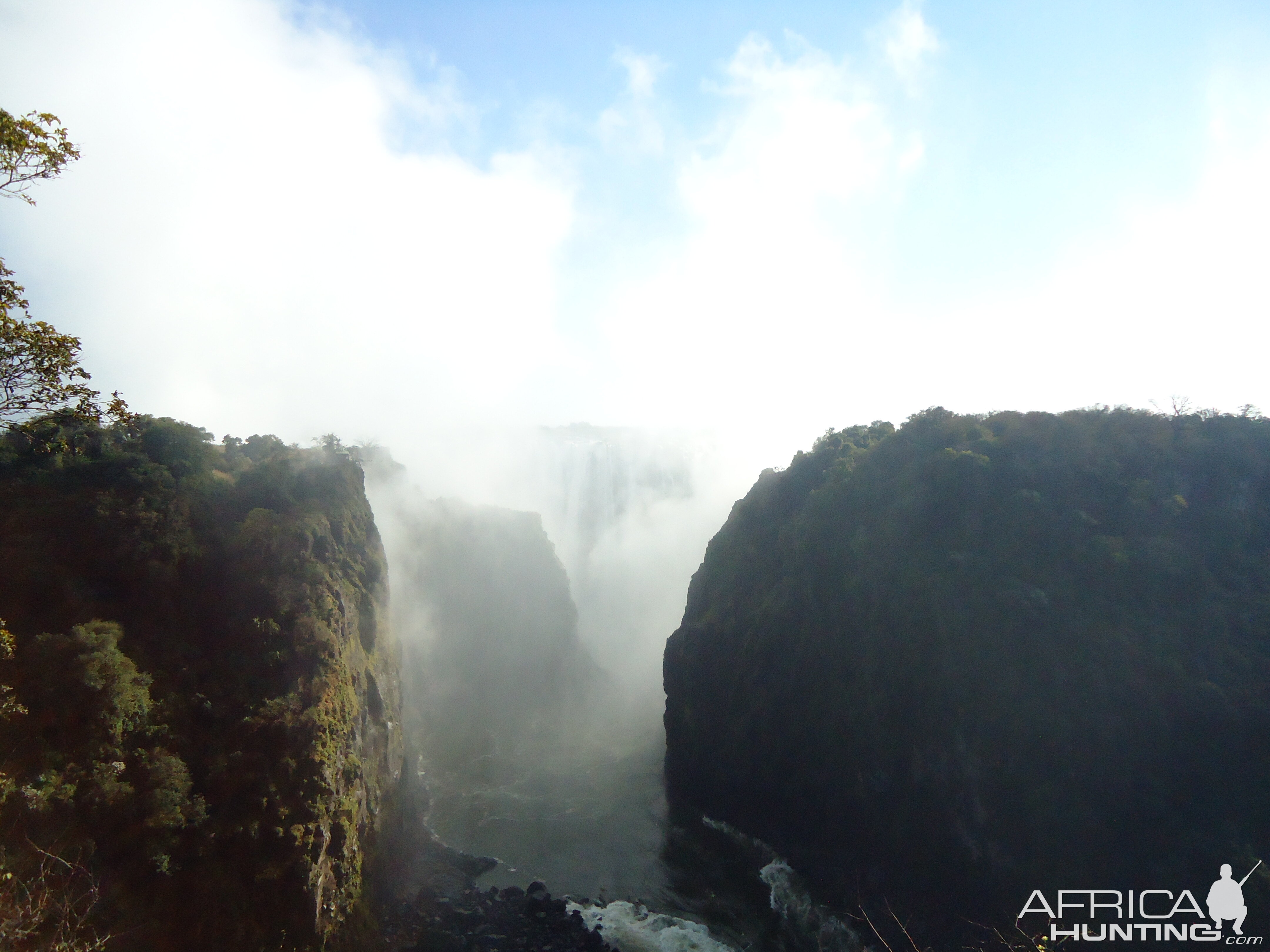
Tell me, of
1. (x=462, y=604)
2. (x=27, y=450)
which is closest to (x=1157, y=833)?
(x=27, y=450)

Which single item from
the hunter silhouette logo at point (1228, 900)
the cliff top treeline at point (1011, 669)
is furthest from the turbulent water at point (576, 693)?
the hunter silhouette logo at point (1228, 900)

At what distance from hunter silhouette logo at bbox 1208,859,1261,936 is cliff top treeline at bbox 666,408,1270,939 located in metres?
0.37

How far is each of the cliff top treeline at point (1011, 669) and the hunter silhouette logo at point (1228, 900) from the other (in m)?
0.37

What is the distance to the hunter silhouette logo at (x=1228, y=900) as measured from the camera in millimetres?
18703

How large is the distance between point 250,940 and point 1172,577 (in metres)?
37.7

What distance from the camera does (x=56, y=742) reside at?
1775 cm

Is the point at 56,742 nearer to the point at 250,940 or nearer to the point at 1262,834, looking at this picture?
the point at 250,940

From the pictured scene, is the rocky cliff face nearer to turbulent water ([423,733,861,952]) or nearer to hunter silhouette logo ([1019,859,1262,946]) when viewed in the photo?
turbulent water ([423,733,861,952])

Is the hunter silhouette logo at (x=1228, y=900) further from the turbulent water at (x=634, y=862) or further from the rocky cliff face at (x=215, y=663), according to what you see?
the rocky cliff face at (x=215, y=663)

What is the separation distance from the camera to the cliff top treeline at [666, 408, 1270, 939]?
22.3m

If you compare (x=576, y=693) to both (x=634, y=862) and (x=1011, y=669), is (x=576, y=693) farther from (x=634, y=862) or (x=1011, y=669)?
(x=1011, y=669)

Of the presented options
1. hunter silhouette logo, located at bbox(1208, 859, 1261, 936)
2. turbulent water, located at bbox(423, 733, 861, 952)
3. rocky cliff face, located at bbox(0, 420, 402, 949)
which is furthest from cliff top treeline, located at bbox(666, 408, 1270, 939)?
rocky cliff face, located at bbox(0, 420, 402, 949)

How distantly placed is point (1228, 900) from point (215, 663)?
3716 cm

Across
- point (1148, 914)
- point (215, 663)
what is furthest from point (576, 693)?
point (1148, 914)
